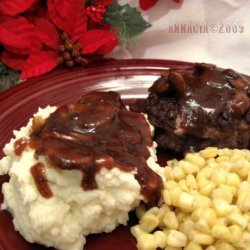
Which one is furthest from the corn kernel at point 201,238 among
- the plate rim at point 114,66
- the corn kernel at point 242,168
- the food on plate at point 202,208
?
the plate rim at point 114,66

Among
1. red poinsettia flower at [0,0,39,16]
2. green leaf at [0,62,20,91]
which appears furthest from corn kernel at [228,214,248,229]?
red poinsettia flower at [0,0,39,16]

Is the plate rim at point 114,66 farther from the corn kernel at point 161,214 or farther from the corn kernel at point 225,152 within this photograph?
the corn kernel at point 161,214

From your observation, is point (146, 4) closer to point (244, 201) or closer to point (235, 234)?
point (244, 201)

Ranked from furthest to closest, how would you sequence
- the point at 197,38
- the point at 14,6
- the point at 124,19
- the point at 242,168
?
the point at 197,38 < the point at 124,19 < the point at 14,6 < the point at 242,168

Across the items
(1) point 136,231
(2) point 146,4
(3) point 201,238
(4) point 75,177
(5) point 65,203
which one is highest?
(2) point 146,4

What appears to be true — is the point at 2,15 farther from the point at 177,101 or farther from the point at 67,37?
the point at 177,101

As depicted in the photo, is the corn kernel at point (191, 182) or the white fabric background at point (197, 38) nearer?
the corn kernel at point (191, 182)

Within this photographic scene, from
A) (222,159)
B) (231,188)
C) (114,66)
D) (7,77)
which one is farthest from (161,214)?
(7,77)
